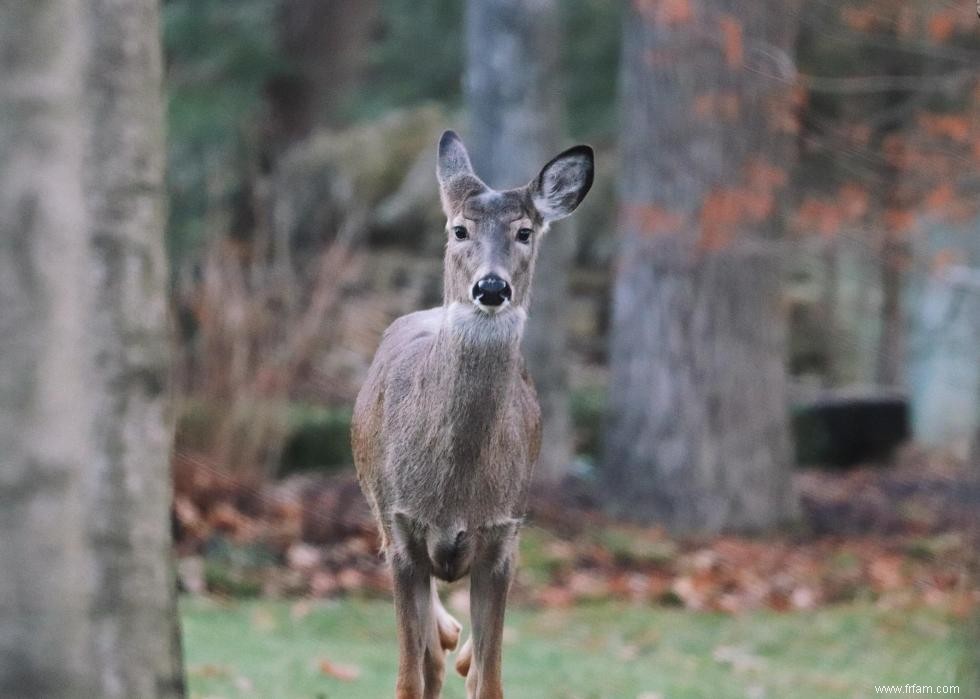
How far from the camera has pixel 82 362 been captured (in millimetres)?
→ 3252

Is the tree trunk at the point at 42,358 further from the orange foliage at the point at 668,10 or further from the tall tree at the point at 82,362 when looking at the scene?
the orange foliage at the point at 668,10

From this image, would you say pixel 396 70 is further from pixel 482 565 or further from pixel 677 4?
pixel 482 565

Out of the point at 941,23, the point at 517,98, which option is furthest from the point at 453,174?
the point at 517,98

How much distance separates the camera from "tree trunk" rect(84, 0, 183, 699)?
3281 mm

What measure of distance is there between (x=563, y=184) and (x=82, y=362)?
2845mm

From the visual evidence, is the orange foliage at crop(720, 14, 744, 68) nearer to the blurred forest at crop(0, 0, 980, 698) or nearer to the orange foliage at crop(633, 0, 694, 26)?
the blurred forest at crop(0, 0, 980, 698)

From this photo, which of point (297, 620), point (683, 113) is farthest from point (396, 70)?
point (297, 620)

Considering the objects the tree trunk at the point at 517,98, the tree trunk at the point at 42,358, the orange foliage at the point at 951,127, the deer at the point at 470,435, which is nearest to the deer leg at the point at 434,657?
the deer at the point at 470,435

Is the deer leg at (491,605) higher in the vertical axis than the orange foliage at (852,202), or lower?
lower

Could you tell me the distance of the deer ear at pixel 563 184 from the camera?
574 centimetres

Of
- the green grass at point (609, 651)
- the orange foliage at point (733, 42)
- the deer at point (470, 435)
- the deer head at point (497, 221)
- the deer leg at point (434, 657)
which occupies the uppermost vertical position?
the orange foliage at point (733, 42)

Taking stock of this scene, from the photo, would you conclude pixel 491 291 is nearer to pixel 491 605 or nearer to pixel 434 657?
pixel 491 605

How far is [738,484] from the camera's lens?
12805 mm

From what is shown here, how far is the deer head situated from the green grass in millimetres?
2149
